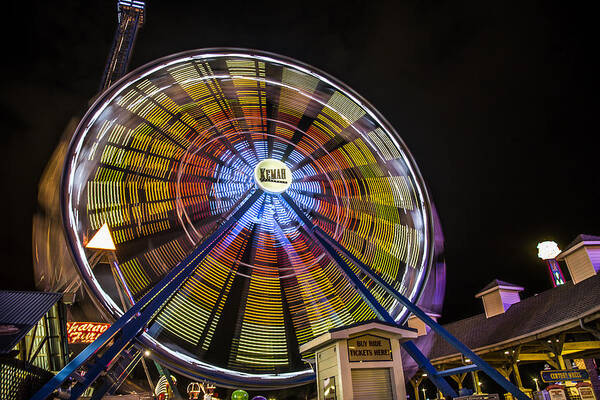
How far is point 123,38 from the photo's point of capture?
27969 mm

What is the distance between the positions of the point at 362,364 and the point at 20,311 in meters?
5.91

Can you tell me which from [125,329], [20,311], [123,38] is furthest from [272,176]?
[123,38]

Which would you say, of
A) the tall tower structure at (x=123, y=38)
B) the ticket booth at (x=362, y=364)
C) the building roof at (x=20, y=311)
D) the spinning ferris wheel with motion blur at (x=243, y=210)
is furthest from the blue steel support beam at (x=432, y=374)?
the tall tower structure at (x=123, y=38)

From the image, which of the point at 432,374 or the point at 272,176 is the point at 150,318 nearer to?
the point at 432,374

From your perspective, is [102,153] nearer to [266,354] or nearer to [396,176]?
[266,354]

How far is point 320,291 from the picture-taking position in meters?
10.7

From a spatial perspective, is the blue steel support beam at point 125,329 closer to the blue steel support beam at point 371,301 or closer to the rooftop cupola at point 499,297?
the blue steel support beam at point 371,301

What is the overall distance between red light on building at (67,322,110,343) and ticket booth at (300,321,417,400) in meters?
10.9

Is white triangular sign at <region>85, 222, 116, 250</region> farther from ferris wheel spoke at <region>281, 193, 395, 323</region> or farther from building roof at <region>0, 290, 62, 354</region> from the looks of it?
ferris wheel spoke at <region>281, 193, 395, 323</region>

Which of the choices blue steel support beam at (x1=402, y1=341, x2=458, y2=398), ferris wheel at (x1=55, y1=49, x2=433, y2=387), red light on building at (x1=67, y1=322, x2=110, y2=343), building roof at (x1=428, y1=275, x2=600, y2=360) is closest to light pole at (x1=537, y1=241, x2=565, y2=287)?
building roof at (x1=428, y1=275, x2=600, y2=360)

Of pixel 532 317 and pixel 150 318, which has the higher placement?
pixel 532 317

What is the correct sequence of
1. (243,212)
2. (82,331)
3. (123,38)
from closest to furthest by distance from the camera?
(243,212) < (82,331) < (123,38)

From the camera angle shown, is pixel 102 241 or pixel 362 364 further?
pixel 102 241

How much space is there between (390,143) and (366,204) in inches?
76.3
